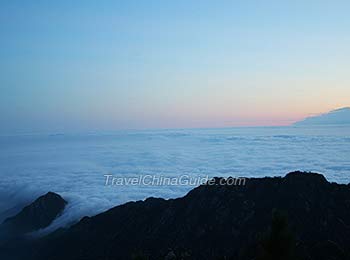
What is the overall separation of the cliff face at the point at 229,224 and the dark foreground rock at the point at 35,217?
71.6 ft

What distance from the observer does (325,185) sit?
46.3 m

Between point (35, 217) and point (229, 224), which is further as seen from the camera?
point (35, 217)

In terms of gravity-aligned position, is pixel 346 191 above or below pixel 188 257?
above

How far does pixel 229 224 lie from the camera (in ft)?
150

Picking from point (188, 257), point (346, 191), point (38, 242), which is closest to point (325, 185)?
point (346, 191)

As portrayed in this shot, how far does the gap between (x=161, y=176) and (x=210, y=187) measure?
241 feet

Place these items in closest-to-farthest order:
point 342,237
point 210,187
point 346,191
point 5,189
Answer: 1. point 342,237
2. point 346,191
3. point 210,187
4. point 5,189

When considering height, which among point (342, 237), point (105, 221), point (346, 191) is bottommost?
point (105, 221)

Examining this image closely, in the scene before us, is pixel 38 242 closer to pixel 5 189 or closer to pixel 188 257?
pixel 188 257

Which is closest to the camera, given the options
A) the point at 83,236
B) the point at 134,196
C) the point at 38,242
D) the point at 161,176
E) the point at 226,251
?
the point at 226,251

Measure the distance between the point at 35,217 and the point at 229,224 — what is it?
55.0 meters

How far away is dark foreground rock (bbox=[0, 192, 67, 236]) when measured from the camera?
80.0 metres

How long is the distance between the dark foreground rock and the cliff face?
21835 mm

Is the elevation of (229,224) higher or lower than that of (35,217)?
higher
